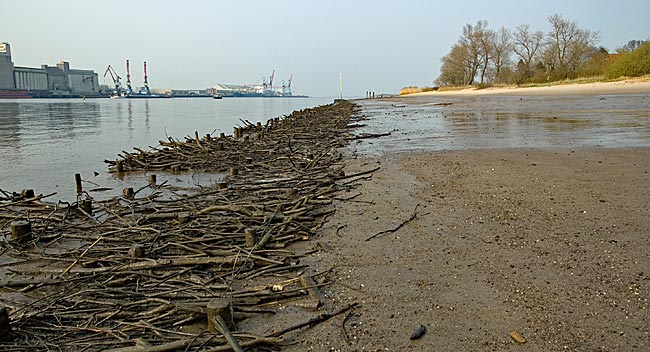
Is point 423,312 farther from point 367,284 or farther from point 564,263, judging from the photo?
point 564,263

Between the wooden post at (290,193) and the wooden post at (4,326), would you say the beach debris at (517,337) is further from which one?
the wooden post at (290,193)

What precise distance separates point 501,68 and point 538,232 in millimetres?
67933

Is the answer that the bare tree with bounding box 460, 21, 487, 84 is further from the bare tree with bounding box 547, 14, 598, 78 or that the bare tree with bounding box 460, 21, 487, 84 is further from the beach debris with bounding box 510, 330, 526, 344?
the beach debris with bounding box 510, 330, 526, 344

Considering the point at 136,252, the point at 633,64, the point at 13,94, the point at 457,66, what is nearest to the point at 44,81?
the point at 13,94

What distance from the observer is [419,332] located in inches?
102

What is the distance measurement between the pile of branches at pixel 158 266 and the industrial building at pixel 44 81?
134177 millimetres

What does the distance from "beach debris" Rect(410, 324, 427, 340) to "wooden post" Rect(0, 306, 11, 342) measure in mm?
2297

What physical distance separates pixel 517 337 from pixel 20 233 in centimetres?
456

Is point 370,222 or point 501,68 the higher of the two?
point 501,68

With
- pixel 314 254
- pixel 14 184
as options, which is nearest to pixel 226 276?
pixel 314 254

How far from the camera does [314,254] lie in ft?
12.9

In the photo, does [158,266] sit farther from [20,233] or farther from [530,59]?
[530,59]

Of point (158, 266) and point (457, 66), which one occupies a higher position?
point (457, 66)

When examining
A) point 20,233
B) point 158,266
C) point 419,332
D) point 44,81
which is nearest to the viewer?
point 419,332
